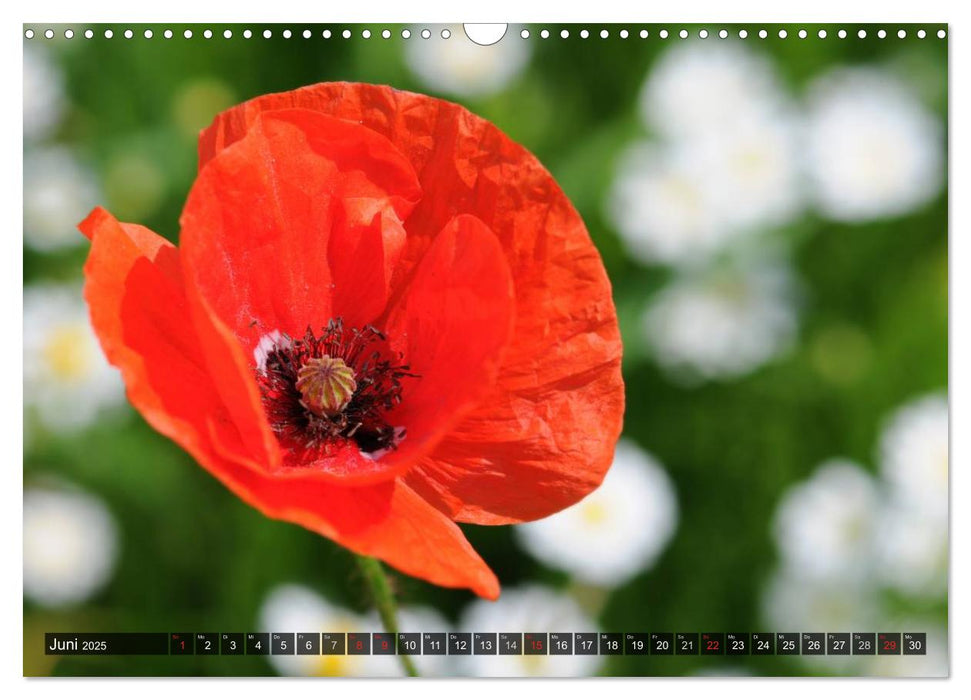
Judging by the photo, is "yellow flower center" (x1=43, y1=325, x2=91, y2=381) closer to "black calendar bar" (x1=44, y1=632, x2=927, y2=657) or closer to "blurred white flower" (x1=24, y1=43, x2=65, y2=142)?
"blurred white flower" (x1=24, y1=43, x2=65, y2=142)

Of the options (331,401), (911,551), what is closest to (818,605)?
(911,551)

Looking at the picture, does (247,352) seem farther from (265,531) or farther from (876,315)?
(876,315)

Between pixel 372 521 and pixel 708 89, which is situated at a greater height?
pixel 708 89

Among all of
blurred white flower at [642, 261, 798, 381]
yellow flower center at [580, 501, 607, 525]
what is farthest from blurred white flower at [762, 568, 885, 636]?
blurred white flower at [642, 261, 798, 381]

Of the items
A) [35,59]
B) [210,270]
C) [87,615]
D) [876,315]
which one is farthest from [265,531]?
[876,315]

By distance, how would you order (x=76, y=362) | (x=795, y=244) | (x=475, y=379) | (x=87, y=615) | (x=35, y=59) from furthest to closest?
(x=795, y=244), (x=76, y=362), (x=87, y=615), (x=35, y=59), (x=475, y=379)

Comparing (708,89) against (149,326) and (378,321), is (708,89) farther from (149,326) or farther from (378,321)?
(149,326)
